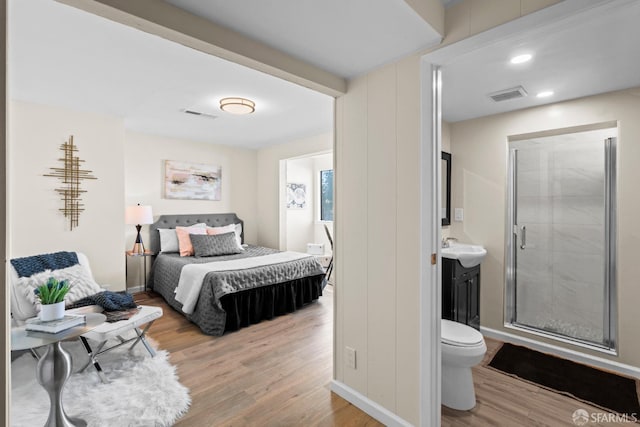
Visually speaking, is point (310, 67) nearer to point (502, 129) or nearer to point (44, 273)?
point (502, 129)

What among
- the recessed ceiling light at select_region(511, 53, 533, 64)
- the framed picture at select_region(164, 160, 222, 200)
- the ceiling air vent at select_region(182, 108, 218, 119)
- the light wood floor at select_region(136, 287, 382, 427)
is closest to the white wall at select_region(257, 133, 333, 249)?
the framed picture at select_region(164, 160, 222, 200)

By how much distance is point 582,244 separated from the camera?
281 cm

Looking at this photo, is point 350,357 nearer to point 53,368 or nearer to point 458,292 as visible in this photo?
point 458,292

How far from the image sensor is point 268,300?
3.65m

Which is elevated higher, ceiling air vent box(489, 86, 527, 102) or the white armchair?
ceiling air vent box(489, 86, 527, 102)

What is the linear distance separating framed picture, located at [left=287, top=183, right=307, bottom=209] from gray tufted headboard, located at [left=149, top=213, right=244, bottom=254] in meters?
1.04

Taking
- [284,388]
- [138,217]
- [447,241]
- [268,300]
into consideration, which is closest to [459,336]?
[284,388]

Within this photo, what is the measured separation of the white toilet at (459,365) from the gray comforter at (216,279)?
6.86ft

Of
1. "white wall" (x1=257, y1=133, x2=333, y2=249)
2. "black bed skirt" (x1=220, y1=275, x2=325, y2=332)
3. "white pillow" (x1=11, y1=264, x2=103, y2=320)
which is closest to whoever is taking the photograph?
"white pillow" (x1=11, y1=264, x2=103, y2=320)

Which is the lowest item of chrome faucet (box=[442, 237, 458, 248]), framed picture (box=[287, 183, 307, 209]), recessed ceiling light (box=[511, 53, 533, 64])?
chrome faucet (box=[442, 237, 458, 248])

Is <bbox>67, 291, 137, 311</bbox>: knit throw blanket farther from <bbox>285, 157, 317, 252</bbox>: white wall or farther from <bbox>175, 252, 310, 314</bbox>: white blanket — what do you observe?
<bbox>285, 157, 317, 252</bbox>: white wall

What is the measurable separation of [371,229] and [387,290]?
1.26 ft

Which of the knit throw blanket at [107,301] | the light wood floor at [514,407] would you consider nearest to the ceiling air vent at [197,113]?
the knit throw blanket at [107,301]

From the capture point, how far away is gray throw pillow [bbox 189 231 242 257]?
4406mm
